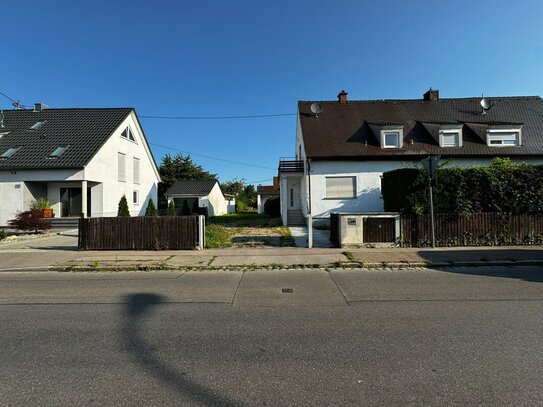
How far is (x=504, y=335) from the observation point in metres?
4.16

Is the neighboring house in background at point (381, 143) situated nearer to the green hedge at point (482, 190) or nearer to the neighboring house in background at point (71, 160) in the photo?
the green hedge at point (482, 190)

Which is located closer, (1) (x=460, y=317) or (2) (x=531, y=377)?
(2) (x=531, y=377)

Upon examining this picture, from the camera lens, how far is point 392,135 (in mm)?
20641

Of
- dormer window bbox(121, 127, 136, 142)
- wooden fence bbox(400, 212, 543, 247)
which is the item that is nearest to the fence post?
wooden fence bbox(400, 212, 543, 247)

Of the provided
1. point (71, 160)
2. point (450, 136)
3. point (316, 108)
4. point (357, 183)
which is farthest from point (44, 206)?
point (450, 136)

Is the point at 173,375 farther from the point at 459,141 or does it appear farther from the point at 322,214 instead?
the point at 459,141

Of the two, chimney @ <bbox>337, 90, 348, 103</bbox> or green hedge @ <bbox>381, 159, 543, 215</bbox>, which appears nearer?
green hedge @ <bbox>381, 159, 543, 215</bbox>

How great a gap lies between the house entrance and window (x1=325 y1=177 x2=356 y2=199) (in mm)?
15887

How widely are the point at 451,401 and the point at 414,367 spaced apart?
1.93 ft

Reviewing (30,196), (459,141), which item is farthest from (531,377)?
(30,196)

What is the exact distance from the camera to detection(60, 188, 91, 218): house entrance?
74.1 feet

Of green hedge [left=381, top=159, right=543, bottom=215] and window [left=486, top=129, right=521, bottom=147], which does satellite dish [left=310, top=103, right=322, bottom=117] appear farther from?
green hedge [left=381, top=159, right=543, bottom=215]

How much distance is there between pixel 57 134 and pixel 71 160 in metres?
4.56

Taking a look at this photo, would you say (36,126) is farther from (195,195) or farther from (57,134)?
(195,195)
